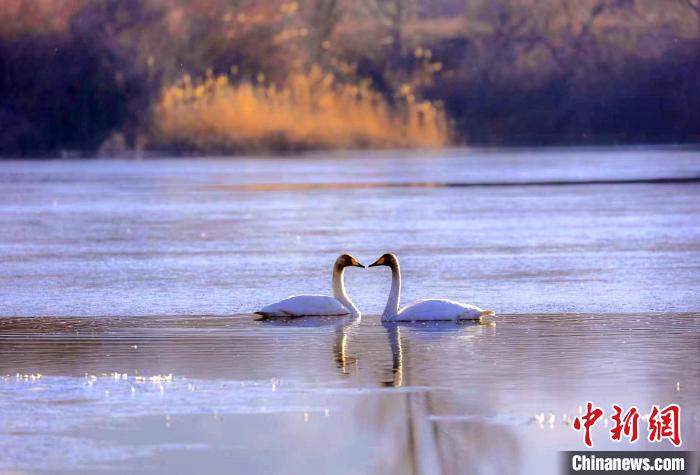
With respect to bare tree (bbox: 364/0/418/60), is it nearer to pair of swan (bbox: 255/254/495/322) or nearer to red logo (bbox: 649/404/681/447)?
pair of swan (bbox: 255/254/495/322)

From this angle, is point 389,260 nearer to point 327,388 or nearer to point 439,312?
point 439,312

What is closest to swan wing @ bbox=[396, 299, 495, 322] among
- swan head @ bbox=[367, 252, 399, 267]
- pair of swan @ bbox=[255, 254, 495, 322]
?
pair of swan @ bbox=[255, 254, 495, 322]

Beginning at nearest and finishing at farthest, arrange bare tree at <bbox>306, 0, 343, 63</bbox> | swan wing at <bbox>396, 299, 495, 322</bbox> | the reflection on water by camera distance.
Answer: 1. the reflection on water
2. swan wing at <bbox>396, 299, 495, 322</bbox>
3. bare tree at <bbox>306, 0, 343, 63</bbox>

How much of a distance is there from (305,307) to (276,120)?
28.6m

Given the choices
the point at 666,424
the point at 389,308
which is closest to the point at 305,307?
→ the point at 389,308

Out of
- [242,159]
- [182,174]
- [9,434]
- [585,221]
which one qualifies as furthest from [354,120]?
[9,434]

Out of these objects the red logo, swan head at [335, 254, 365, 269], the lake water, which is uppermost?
swan head at [335, 254, 365, 269]

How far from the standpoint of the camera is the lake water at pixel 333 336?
7180mm

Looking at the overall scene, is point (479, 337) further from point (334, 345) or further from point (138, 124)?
point (138, 124)

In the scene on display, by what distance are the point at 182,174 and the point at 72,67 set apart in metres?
11.4

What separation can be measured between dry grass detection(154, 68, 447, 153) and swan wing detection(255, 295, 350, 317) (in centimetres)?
2791

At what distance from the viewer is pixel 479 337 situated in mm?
10094

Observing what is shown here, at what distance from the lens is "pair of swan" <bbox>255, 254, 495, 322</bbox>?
35.4ft

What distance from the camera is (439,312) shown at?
1080 centimetres
